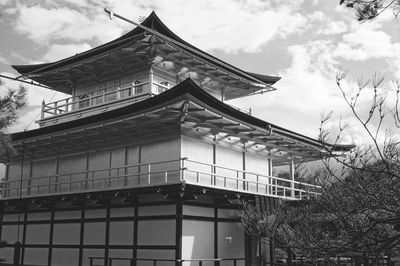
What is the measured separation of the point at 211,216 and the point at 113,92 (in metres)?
8.86

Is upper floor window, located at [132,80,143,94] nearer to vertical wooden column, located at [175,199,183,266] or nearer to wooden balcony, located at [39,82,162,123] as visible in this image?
wooden balcony, located at [39,82,162,123]

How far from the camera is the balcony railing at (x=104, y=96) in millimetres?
25009

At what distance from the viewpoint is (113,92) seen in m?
25.7

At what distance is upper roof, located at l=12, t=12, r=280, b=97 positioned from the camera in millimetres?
24500

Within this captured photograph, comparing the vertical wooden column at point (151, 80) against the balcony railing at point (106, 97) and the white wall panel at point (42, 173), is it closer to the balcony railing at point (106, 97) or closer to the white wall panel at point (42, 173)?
the balcony railing at point (106, 97)

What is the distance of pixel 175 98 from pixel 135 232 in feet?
22.8

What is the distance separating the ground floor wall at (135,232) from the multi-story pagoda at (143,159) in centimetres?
5

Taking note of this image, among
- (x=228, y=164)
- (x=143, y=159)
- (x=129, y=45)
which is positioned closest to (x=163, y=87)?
(x=129, y=45)

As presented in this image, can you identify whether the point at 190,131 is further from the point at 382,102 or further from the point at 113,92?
the point at 382,102

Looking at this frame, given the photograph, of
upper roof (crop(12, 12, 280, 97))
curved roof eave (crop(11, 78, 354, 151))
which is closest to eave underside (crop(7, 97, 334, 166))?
curved roof eave (crop(11, 78, 354, 151))

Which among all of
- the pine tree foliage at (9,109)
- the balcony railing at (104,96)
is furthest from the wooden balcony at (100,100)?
the pine tree foliage at (9,109)

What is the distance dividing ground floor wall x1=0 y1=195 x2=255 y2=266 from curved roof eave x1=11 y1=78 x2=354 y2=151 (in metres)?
4.21

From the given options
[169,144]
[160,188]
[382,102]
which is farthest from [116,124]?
[382,102]

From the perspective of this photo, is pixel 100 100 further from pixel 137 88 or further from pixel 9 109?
pixel 9 109
